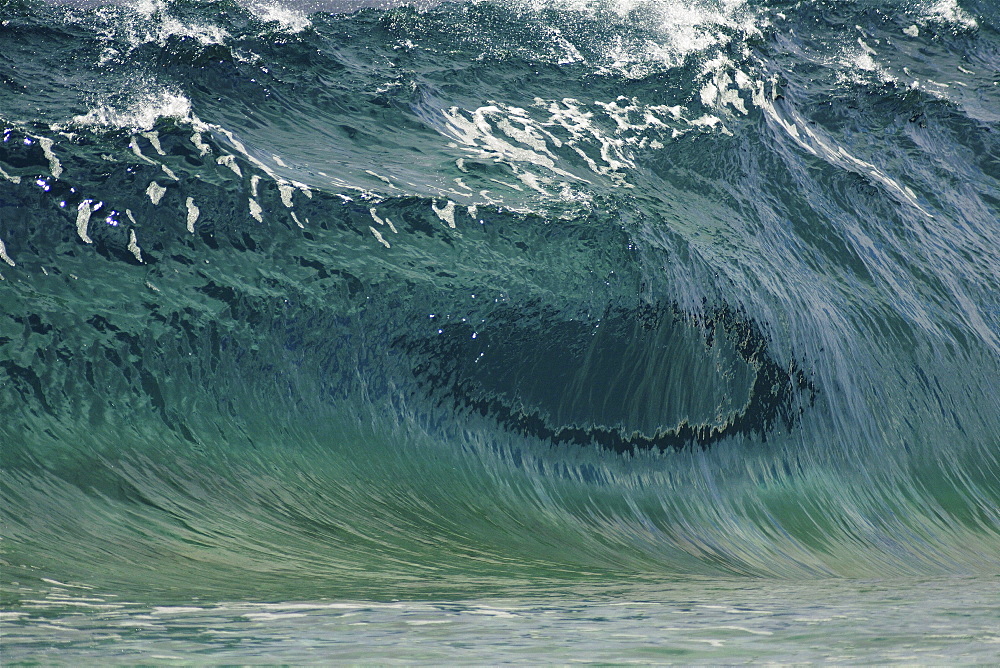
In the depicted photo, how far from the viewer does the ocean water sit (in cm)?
197

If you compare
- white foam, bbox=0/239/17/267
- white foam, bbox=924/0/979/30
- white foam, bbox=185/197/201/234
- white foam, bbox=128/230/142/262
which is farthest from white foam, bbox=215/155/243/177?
white foam, bbox=924/0/979/30

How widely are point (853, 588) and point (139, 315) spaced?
2.76 metres

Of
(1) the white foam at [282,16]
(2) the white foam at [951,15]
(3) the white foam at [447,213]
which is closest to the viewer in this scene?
(3) the white foam at [447,213]

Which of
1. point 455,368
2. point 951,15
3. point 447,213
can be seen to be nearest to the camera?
point 455,368

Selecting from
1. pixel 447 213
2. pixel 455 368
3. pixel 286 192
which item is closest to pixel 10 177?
pixel 286 192

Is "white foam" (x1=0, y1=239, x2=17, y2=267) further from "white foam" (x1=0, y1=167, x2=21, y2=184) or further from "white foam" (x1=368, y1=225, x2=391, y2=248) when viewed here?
"white foam" (x1=368, y1=225, x2=391, y2=248)

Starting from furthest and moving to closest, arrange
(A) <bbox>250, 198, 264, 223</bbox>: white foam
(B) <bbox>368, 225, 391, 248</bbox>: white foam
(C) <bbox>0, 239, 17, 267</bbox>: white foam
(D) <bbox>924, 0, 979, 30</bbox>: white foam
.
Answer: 1. (D) <bbox>924, 0, 979, 30</bbox>: white foam
2. (B) <bbox>368, 225, 391, 248</bbox>: white foam
3. (A) <bbox>250, 198, 264, 223</bbox>: white foam
4. (C) <bbox>0, 239, 17, 267</bbox>: white foam

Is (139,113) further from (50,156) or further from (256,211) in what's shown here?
(256,211)

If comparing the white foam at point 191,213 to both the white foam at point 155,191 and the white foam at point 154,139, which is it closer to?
the white foam at point 155,191

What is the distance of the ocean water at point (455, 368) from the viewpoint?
6.48 ft

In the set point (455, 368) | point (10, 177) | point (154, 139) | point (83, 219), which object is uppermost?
point (154, 139)

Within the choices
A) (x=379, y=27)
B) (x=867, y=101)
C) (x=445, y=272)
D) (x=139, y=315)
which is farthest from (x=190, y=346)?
(x=867, y=101)

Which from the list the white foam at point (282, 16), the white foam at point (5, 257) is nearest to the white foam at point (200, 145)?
the white foam at point (5, 257)

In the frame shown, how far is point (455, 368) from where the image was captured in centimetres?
371
